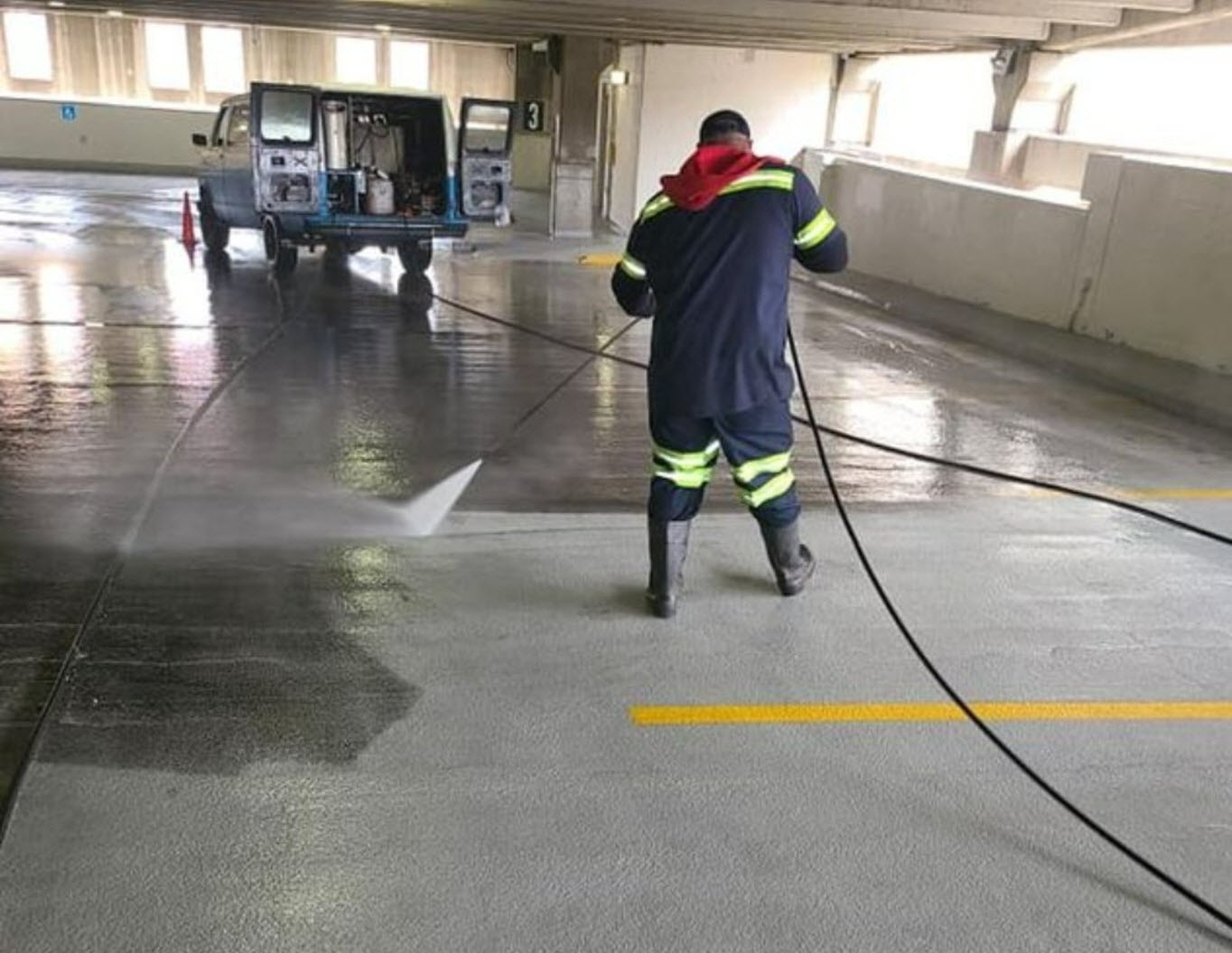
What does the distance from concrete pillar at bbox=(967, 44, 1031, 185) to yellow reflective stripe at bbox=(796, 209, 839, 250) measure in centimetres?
1256

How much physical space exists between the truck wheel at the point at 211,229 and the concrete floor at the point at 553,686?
26.5 feet

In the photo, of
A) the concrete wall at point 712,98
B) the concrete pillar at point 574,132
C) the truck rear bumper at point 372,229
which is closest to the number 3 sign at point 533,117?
the concrete wall at point 712,98

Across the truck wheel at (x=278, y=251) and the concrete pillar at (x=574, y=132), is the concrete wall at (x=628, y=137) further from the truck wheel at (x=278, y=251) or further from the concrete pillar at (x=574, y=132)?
the truck wheel at (x=278, y=251)

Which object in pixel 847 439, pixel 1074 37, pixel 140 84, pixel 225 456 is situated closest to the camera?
pixel 225 456

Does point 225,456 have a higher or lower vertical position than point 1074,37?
lower

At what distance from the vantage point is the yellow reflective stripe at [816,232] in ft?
13.0

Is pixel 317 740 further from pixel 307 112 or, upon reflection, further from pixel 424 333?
pixel 307 112

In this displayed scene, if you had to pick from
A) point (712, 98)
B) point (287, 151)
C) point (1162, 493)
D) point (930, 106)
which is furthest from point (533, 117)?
point (1162, 493)

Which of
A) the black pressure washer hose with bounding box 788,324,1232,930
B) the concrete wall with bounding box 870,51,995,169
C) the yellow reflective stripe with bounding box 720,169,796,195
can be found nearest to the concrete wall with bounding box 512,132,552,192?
the concrete wall with bounding box 870,51,995,169

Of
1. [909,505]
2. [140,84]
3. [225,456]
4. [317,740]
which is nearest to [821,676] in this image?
[317,740]

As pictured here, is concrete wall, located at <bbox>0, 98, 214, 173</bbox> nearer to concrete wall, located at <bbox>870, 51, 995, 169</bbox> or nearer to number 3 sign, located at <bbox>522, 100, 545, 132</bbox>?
number 3 sign, located at <bbox>522, 100, 545, 132</bbox>

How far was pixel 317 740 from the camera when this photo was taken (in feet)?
11.0

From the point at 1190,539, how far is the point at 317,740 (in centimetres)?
429

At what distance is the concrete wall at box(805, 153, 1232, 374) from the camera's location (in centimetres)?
881
